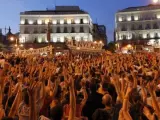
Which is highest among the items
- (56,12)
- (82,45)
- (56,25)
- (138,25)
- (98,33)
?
(56,12)

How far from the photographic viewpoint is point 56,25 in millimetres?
111188

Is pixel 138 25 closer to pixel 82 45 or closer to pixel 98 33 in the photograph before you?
pixel 98 33

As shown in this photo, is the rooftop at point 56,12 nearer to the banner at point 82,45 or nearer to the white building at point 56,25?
the white building at point 56,25

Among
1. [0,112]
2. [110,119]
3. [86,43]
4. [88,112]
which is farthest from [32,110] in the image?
[86,43]

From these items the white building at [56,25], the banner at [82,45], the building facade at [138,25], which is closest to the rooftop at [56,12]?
the white building at [56,25]

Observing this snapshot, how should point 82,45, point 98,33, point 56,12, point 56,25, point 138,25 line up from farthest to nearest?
point 98,33 → point 56,12 → point 138,25 → point 56,25 → point 82,45

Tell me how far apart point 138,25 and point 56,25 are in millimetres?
25406

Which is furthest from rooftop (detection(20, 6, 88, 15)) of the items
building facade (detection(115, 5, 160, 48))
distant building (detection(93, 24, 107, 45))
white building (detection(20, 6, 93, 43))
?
distant building (detection(93, 24, 107, 45))

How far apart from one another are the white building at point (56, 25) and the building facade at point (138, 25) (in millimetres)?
9962

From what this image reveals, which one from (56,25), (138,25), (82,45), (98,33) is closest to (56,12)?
(56,25)

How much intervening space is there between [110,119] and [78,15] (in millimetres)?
106479

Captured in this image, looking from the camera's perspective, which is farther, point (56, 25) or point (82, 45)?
point (56, 25)

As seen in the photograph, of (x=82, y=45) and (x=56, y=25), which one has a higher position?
(x=56, y=25)

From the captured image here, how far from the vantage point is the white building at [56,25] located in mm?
108312
